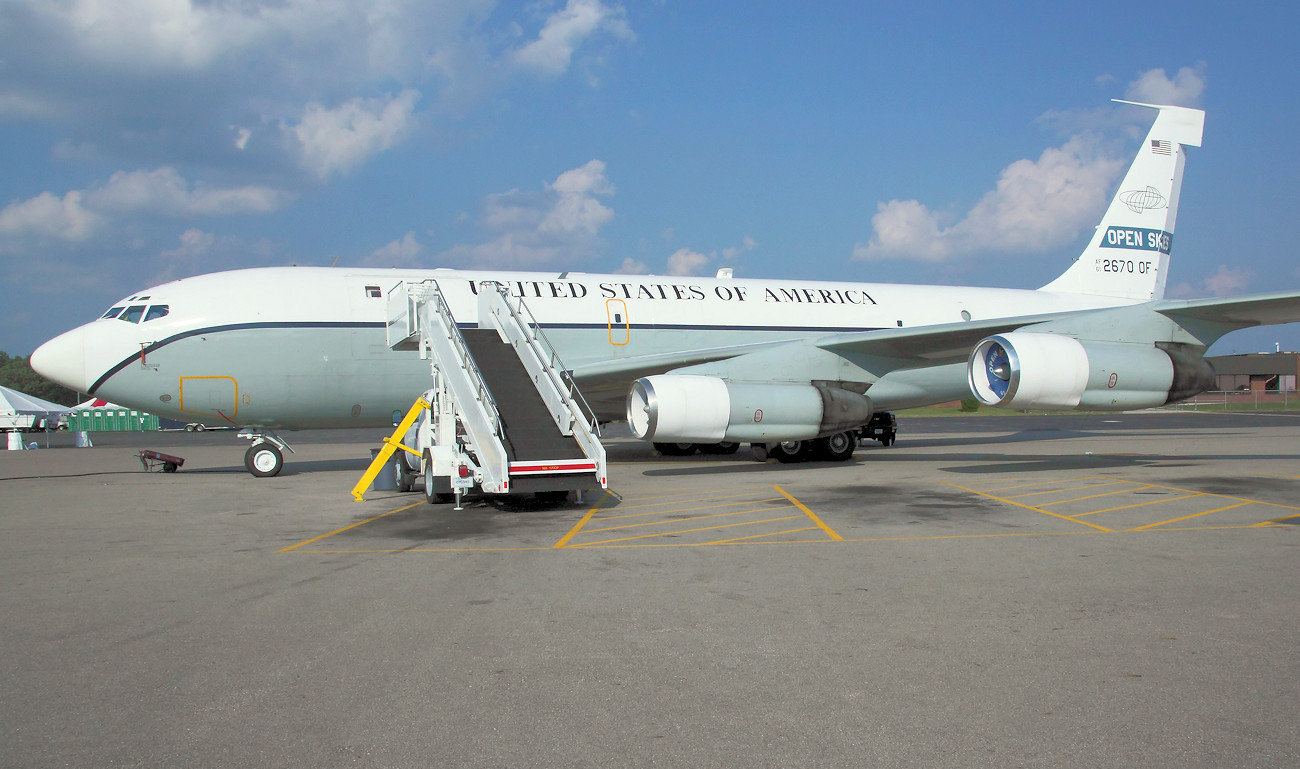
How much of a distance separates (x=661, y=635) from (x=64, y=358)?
46.4 feet

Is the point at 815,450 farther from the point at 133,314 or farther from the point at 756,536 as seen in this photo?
the point at 133,314

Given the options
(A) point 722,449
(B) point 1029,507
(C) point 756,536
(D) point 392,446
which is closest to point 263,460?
(D) point 392,446

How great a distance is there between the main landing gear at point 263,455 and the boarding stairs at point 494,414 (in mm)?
3896

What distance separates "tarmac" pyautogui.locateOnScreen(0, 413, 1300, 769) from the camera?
12.5ft

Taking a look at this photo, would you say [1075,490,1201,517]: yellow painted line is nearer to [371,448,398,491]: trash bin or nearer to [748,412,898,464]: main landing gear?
[748,412,898,464]: main landing gear

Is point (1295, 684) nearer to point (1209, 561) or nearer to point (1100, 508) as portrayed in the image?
point (1209, 561)

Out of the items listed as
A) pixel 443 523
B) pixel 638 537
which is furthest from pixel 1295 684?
pixel 443 523

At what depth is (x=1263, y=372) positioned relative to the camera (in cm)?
7756

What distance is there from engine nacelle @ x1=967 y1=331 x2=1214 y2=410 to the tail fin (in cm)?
850

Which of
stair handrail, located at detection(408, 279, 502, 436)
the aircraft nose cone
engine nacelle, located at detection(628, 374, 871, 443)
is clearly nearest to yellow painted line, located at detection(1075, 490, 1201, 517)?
engine nacelle, located at detection(628, 374, 871, 443)

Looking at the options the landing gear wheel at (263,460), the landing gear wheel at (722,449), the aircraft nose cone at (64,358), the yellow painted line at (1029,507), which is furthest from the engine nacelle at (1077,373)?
the aircraft nose cone at (64,358)

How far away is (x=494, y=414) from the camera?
36.3 ft

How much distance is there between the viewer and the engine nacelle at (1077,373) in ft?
42.9

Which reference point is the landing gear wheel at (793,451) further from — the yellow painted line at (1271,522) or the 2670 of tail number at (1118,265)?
the 2670 of tail number at (1118,265)
